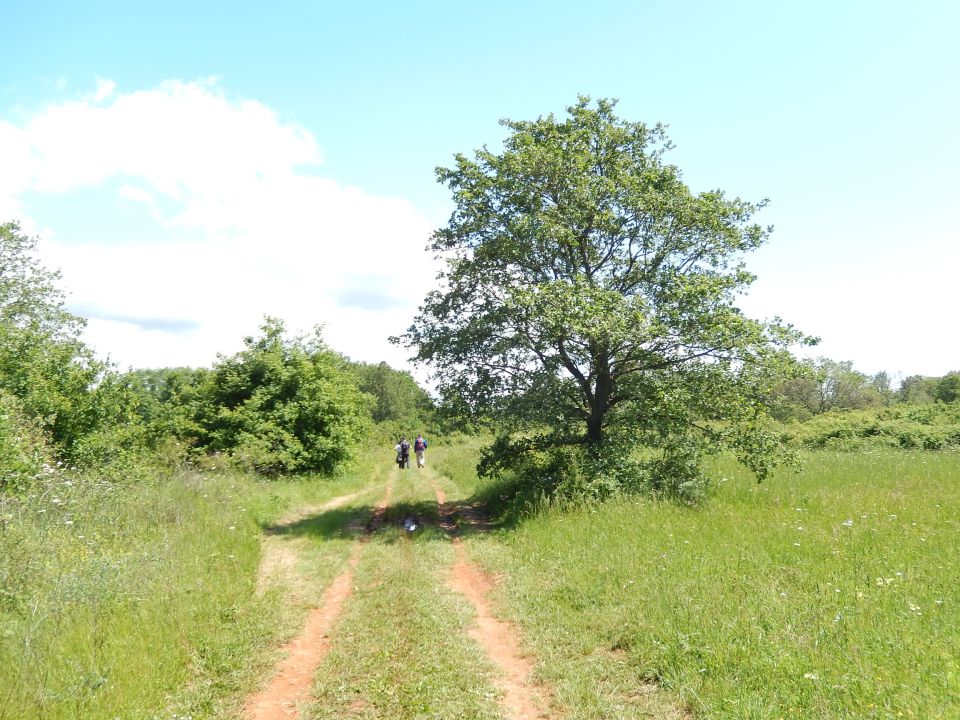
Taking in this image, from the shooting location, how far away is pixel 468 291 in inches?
631

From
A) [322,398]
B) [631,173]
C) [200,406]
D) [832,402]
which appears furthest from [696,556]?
[832,402]

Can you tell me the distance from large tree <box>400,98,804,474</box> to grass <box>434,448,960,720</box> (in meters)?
3.23

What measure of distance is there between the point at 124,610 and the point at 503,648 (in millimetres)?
4714

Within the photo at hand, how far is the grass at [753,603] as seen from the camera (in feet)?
16.3

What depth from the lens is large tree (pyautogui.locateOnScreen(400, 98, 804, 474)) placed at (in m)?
13.8

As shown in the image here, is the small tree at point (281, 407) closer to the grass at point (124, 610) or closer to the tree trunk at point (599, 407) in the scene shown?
the grass at point (124, 610)

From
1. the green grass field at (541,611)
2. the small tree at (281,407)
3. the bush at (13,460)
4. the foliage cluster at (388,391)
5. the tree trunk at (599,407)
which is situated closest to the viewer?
the green grass field at (541,611)

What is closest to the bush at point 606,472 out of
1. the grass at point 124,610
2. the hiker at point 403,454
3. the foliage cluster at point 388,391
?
the grass at point 124,610

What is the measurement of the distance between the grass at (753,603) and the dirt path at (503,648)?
0.24m

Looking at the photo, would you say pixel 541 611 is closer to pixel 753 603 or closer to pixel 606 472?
pixel 753 603

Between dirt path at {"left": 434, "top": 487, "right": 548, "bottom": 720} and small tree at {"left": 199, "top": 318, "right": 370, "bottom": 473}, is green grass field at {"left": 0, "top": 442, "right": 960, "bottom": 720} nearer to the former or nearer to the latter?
dirt path at {"left": 434, "top": 487, "right": 548, "bottom": 720}

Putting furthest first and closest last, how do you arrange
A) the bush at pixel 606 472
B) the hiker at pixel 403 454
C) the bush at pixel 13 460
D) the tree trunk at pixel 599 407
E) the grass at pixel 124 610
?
1. the hiker at pixel 403 454
2. the tree trunk at pixel 599 407
3. the bush at pixel 606 472
4. the bush at pixel 13 460
5. the grass at pixel 124 610

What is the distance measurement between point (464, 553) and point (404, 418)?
262 feet

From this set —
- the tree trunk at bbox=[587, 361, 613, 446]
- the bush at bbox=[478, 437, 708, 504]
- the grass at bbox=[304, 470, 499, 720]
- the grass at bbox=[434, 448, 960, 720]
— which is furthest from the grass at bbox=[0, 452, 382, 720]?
the tree trunk at bbox=[587, 361, 613, 446]
